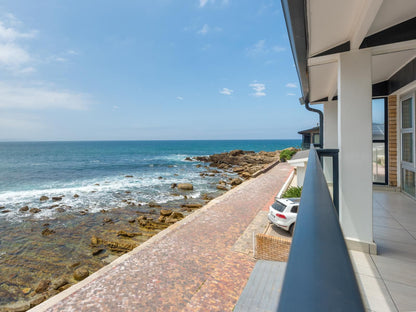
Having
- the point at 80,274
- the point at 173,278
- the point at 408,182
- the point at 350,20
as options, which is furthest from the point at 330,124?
the point at 80,274

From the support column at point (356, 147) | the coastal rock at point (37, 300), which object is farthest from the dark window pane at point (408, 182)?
the coastal rock at point (37, 300)

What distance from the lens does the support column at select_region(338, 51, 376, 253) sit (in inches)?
143

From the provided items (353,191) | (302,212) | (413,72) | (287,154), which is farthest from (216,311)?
(287,154)

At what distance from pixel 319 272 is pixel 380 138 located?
9.78 metres

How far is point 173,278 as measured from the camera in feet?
17.9

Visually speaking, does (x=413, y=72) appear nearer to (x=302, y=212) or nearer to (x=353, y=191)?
(x=353, y=191)

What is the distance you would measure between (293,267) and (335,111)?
9795 mm

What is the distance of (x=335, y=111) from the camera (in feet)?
28.6

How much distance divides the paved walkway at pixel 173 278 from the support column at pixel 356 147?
8.75 ft

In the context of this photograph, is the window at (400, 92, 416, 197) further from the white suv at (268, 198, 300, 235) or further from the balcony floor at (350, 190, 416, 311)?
the white suv at (268, 198, 300, 235)

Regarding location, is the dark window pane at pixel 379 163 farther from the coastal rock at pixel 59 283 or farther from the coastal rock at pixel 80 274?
the coastal rock at pixel 59 283

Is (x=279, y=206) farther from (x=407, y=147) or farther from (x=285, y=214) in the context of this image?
(x=407, y=147)

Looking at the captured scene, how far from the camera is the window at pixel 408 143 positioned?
6.61 m

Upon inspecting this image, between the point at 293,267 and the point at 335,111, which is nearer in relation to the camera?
the point at 293,267
